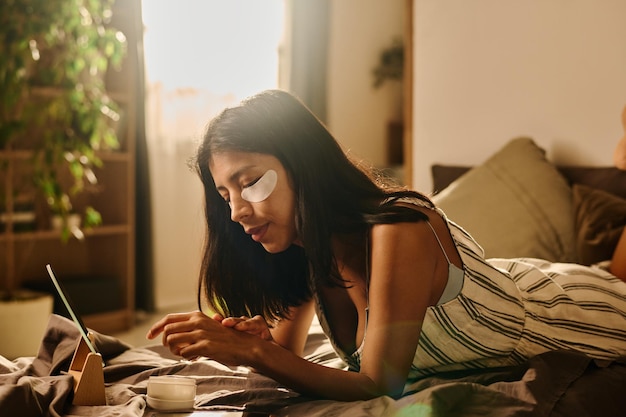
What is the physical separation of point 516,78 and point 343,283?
1.63 m

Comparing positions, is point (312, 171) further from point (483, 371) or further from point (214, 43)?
point (214, 43)

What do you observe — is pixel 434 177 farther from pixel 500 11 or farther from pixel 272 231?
pixel 272 231

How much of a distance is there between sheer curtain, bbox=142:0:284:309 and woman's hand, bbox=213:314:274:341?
120 inches

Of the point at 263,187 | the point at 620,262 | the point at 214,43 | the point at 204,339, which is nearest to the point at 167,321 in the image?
the point at 204,339

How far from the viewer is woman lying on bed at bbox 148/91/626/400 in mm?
1230

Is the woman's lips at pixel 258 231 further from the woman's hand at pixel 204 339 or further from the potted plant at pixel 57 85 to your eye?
the potted plant at pixel 57 85

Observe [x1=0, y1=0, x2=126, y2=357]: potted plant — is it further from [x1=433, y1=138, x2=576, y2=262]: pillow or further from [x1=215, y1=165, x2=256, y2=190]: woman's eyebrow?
[x1=215, y1=165, x2=256, y2=190]: woman's eyebrow

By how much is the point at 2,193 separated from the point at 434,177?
6.22ft

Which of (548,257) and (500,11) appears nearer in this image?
(548,257)

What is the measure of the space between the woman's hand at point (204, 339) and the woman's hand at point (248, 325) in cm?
2

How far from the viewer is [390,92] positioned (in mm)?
5789

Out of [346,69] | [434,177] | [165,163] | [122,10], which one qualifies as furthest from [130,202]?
[346,69]

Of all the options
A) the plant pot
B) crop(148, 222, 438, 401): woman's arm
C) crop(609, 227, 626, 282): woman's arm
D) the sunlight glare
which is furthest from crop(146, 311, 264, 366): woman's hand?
the sunlight glare

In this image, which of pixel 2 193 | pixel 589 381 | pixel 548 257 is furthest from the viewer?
pixel 2 193
